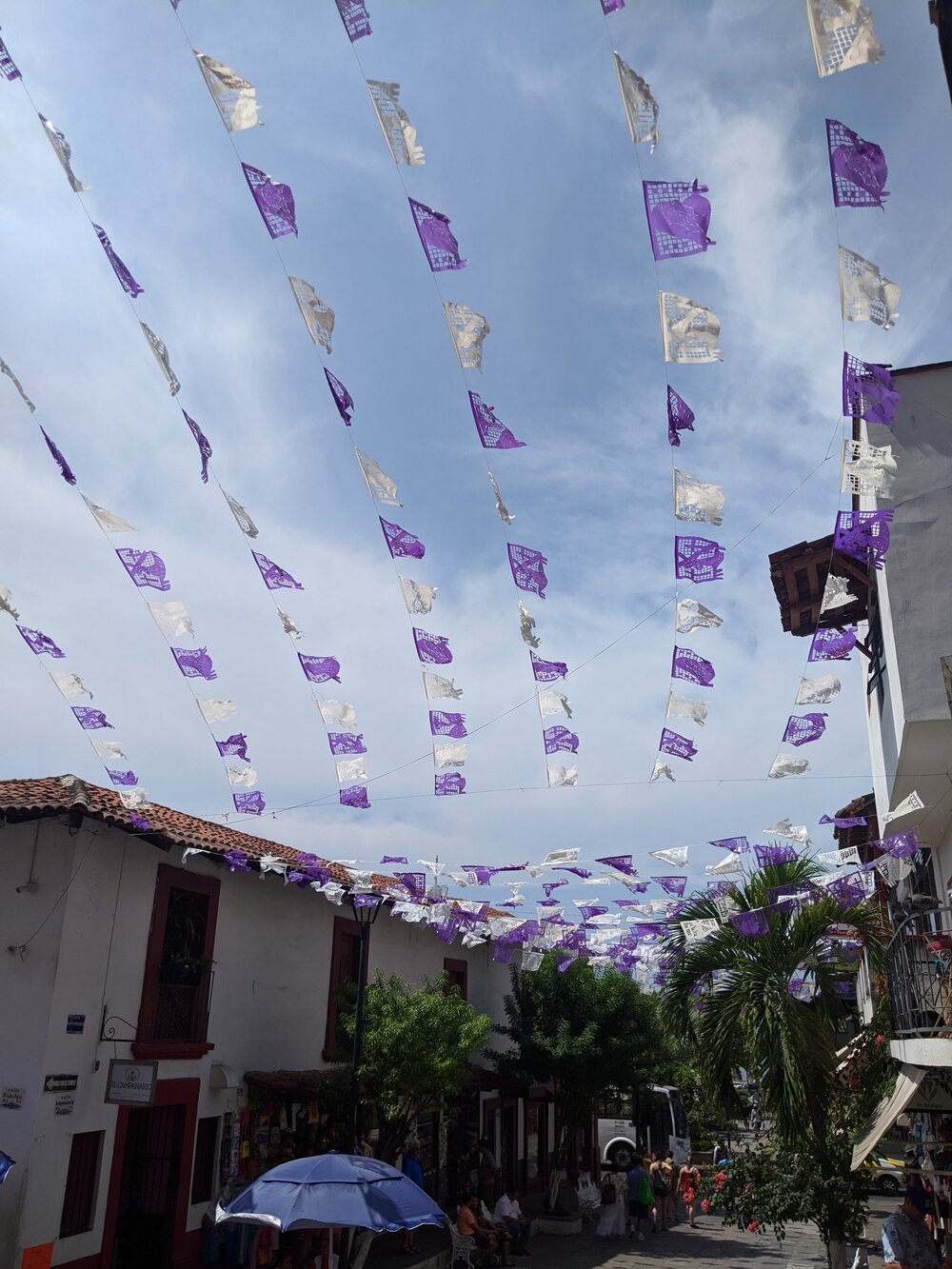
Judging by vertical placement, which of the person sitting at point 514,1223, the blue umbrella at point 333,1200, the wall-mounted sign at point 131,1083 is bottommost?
the person sitting at point 514,1223

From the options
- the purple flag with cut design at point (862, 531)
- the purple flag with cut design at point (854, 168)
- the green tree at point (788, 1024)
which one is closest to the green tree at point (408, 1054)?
the green tree at point (788, 1024)

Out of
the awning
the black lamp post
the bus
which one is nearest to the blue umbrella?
the awning

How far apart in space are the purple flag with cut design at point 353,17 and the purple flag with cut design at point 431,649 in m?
6.20

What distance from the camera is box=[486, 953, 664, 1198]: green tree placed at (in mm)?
20344

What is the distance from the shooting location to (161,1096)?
45.1ft

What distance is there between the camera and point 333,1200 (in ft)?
27.4

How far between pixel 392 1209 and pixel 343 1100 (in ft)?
24.4

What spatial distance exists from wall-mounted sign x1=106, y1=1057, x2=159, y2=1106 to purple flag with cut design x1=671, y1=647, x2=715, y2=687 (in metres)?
8.08

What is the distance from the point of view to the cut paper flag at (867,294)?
6.35 meters

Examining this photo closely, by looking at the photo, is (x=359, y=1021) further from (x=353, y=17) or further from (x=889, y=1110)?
(x=353, y=17)

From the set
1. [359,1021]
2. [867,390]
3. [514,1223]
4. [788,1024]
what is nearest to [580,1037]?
[514,1223]

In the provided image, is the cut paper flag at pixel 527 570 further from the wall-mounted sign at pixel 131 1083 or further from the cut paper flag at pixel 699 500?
the wall-mounted sign at pixel 131 1083

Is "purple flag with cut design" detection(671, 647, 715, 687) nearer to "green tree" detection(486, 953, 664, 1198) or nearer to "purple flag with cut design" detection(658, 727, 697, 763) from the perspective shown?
"purple flag with cut design" detection(658, 727, 697, 763)

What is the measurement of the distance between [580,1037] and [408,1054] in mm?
6022
